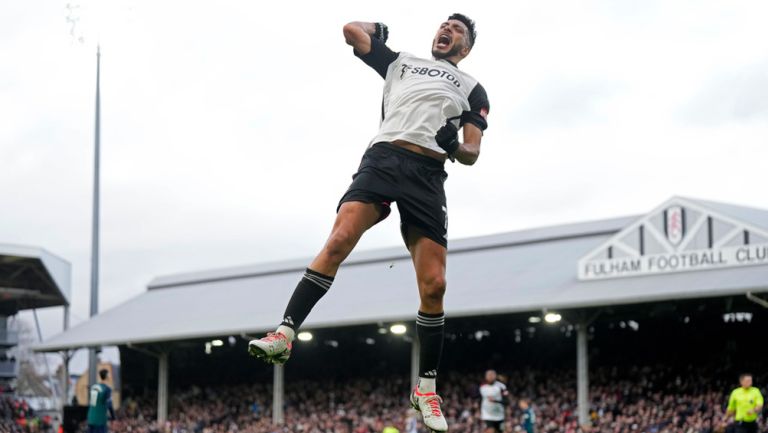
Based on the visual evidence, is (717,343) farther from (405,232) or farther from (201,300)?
(405,232)

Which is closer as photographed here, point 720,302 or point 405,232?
point 405,232

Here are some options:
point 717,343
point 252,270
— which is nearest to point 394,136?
point 717,343

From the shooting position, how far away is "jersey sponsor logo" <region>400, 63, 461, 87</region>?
633 centimetres

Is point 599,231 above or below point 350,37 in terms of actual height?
above

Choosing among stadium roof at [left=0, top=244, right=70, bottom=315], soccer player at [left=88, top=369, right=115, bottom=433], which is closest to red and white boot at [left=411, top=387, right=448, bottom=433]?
soccer player at [left=88, top=369, right=115, bottom=433]

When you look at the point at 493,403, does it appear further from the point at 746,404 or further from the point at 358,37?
the point at 358,37

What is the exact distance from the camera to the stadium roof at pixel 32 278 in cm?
3700

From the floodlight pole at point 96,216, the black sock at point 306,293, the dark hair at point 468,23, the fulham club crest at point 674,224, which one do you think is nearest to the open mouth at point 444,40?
the dark hair at point 468,23

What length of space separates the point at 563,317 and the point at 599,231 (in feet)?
22.4

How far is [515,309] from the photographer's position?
84.6 ft

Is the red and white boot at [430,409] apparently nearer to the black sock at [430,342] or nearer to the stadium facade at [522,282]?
the black sock at [430,342]

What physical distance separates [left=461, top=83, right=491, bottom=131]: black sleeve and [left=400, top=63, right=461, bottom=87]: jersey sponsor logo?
0.14 metres

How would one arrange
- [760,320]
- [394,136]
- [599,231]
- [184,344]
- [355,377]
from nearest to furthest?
1. [394,136]
2. [760,320]
3. [599,231]
4. [355,377]
5. [184,344]

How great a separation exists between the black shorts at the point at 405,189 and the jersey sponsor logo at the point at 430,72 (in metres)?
0.44
